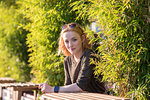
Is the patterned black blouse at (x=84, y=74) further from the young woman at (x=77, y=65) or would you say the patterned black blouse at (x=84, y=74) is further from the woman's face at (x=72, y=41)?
the woman's face at (x=72, y=41)

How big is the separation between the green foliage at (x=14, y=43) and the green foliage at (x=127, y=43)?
4370mm

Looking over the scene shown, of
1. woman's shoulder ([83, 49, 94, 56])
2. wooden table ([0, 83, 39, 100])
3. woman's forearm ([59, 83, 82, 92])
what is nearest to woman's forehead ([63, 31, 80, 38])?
woman's shoulder ([83, 49, 94, 56])

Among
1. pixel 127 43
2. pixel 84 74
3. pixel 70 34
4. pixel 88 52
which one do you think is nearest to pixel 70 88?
pixel 84 74

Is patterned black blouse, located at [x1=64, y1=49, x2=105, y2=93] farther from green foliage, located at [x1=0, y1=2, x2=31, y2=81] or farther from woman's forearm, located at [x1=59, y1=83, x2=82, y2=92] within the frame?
green foliage, located at [x1=0, y1=2, x2=31, y2=81]

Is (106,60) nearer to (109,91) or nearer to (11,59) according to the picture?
(109,91)

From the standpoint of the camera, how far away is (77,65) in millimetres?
3467

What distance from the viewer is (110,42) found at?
3059 millimetres

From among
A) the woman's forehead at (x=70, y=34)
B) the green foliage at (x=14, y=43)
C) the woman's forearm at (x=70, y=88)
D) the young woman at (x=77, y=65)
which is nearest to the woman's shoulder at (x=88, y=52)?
the young woman at (x=77, y=65)

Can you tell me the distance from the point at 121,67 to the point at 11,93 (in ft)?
11.4

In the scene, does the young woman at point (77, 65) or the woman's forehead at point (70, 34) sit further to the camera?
the woman's forehead at point (70, 34)

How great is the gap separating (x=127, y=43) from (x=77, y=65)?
84 centimetres

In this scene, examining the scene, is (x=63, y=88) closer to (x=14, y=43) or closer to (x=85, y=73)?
(x=85, y=73)

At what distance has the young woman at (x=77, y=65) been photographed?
318 cm

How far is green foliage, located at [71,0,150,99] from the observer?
2881mm
